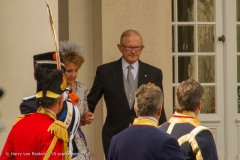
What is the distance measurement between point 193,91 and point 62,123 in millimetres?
1006

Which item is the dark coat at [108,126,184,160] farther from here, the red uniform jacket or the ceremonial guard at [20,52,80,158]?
the ceremonial guard at [20,52,80,158]

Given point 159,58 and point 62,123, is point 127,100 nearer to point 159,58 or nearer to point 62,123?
point 159,58

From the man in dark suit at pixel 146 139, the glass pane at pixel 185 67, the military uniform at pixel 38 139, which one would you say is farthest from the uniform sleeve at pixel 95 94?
the man in dark suit at pixel 146 139

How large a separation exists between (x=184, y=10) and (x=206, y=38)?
0.45 metres

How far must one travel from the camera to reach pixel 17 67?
726 centimetres

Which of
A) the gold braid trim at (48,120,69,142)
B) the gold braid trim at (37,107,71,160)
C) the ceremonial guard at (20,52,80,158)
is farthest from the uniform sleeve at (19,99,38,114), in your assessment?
the gold braid trim at (48,120,69,142)

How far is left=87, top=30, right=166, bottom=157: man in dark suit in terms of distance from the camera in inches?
322

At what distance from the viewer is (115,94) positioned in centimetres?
822

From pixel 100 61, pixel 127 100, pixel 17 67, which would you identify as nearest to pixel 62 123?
pixel 17 67

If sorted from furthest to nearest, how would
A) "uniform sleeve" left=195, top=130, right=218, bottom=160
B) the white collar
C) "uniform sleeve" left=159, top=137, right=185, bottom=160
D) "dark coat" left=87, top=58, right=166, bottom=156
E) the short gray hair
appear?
the white collar, "dark coat" left=87, top=58, right=166, bottom=156, the short gray hair, "uniform sleeve" left=195, top=130, right=218, bottom=160, "uniform sleeve" left=159, top=137, right=185, bottom=160

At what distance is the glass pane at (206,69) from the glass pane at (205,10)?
19.3 inches

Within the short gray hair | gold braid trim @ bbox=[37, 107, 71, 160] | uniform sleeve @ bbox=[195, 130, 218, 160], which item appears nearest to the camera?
gold braid trim @ bbox=[37, 107, 71, 160]

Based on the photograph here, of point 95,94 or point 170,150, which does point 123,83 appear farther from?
point 170,150

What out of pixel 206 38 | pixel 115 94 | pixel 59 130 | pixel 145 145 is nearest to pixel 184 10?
pixel 206 38
